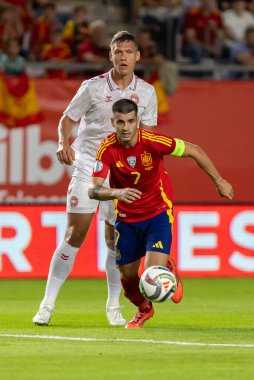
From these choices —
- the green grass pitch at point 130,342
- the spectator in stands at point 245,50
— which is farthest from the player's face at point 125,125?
the spectator in stands at point 245,50

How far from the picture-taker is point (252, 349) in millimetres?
8461

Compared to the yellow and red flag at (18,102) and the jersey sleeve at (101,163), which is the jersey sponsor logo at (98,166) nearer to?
the jersey sleeve at (101,163)

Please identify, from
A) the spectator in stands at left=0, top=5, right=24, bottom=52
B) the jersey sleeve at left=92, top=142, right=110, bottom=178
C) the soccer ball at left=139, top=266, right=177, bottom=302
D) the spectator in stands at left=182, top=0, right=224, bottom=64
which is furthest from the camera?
the spectator in stands at left=182, top=0, right=224, bottom=64

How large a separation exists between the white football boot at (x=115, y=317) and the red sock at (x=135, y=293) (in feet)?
1.10

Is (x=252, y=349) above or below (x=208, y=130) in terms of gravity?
below

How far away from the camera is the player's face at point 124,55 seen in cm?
1007

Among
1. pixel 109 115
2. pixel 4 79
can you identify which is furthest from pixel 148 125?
pixel 4 79

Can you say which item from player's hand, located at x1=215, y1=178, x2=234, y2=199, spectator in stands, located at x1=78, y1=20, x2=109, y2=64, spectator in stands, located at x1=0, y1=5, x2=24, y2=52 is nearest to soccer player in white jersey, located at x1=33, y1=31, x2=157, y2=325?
player's hand, located at x1=215, y1=178, x2=234, y2=199

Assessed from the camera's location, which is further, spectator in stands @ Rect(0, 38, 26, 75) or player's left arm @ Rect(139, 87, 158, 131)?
spectator in stands @ Rect(0, 38, 26, 75)

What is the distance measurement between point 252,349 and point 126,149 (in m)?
2.06

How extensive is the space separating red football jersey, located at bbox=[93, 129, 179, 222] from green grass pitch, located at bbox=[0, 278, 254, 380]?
0.99m

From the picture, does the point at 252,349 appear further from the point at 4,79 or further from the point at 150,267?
the point at 4,79

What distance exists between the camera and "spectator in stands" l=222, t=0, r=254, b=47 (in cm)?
2048

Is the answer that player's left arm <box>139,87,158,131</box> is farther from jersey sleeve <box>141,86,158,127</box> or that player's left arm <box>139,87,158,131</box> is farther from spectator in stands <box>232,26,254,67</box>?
spectator in stands <box>232,26,254,67</box>
